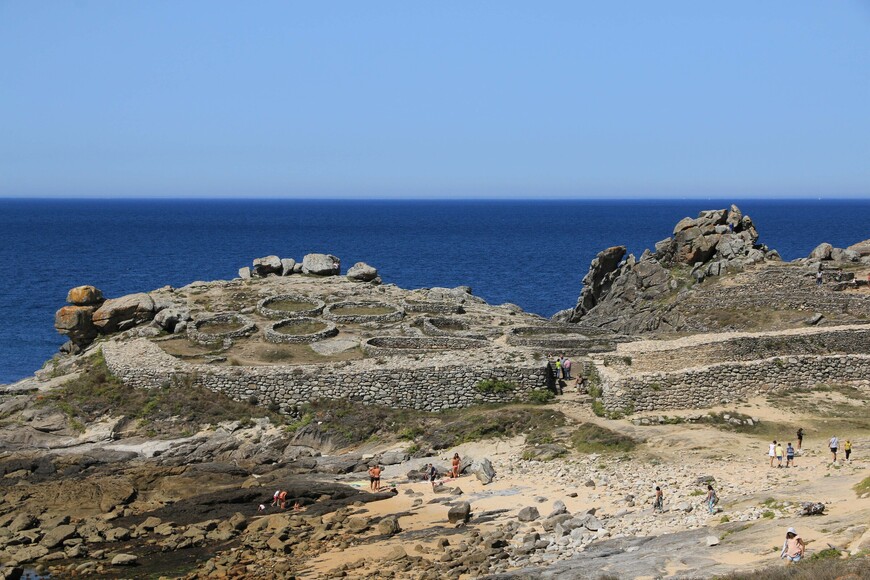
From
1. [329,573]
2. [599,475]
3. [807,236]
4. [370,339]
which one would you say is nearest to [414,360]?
[370,339]

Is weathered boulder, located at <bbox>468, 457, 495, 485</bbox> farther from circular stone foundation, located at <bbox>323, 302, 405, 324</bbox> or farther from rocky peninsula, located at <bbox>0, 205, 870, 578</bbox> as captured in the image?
circular stone foundation, located at <bbox>323, 302, 405, 324</bbox>

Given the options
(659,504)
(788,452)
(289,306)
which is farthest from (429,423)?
(289,306)

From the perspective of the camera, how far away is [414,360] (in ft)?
143

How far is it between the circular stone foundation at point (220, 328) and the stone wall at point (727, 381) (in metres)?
20.2

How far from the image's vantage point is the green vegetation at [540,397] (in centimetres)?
4162

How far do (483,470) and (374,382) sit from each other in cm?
901

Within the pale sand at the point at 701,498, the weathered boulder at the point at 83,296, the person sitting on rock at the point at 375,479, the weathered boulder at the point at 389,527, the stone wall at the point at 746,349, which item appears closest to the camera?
the pale sand at the point at 701,498

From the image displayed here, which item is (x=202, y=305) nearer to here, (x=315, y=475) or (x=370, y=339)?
(x=370, y=339)

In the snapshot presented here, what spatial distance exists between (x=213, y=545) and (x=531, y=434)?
1365 centimetres

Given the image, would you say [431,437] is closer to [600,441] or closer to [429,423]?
[429,423]

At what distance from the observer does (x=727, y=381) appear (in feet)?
129

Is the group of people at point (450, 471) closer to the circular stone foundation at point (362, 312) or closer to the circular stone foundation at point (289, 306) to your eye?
the circular stone foundation at point (362, 312)

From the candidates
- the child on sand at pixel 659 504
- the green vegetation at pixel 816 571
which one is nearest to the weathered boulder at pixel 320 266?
the child on sand at pixel 659 504

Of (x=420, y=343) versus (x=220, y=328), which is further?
(x=220, y=328)
